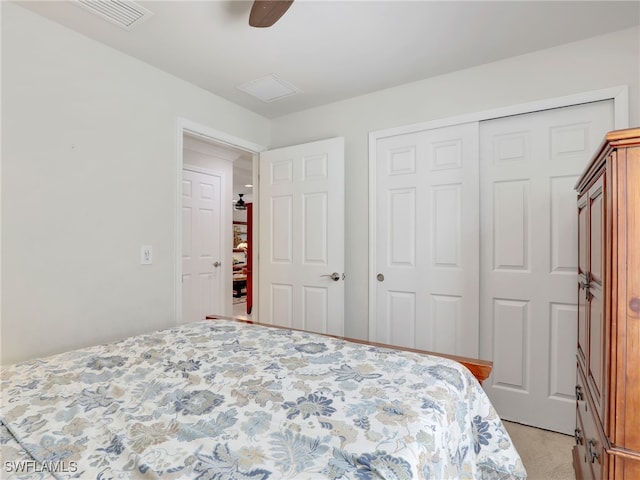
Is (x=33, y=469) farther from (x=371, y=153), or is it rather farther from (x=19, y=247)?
(x=371, y=153)

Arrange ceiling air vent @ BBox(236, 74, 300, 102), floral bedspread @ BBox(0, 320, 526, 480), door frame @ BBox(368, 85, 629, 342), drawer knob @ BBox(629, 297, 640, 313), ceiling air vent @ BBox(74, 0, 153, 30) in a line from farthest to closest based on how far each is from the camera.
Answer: ceiling air vent @ BBox(236, 74, 300, 102) < door frame @ BBox(368, 85, 629, 342) < ceiling air vent @ BBox(74, 0, 153, 30) < drawer knob @ BBox(629, 297, 640, 313) < floral bedspread @ BBox(0, 320, 526, 480)

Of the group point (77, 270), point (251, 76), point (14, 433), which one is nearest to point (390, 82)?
point (251, 76)

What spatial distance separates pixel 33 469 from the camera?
2.39 feet

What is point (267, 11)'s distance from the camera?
149 cm

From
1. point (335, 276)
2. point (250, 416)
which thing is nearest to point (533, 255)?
point (335, 276)

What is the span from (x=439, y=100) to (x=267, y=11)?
61.0 inches

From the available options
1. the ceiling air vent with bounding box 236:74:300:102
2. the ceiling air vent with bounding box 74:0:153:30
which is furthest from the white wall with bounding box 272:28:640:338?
the ceiling air vent with bounding box 74:0:153:30

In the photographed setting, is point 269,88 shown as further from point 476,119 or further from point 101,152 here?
point 476,119

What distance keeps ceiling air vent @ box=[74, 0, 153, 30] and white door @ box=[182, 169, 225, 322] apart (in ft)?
6.98

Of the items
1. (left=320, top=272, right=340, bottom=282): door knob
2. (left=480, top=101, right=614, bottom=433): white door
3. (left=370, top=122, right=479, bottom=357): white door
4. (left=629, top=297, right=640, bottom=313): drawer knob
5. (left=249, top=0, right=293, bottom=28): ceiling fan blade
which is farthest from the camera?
(left=320, top=272, right=340, bottom=282): door knob

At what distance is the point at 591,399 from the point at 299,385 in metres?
1.08

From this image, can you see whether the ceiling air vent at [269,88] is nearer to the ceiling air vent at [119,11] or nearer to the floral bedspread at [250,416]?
the ceiling air vent at [119,11]

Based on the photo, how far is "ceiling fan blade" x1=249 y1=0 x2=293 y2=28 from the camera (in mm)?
1422

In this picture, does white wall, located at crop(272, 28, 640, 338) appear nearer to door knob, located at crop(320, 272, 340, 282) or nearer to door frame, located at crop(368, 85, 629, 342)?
door frame, located at crop(368, 85, 629, 342)
